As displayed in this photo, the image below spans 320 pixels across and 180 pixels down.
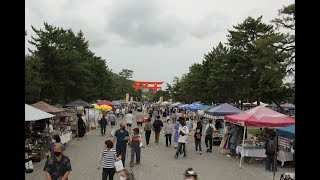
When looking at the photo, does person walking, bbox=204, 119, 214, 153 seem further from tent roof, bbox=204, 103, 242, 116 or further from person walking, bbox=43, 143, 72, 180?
person walking, bbox=43, 143, 72, 180

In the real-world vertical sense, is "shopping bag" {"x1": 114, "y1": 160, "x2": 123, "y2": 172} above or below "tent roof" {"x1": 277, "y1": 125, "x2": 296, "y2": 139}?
below

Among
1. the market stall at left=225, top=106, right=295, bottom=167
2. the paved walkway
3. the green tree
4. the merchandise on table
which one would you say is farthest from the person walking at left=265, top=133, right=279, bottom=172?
the green tree

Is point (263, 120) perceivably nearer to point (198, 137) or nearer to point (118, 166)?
point (198, 137)

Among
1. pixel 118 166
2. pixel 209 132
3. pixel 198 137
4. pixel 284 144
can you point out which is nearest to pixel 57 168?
pixel 118 166

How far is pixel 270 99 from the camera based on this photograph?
3716cm

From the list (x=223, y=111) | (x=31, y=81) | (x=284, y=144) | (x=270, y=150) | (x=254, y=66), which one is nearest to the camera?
(x=270, y=150)

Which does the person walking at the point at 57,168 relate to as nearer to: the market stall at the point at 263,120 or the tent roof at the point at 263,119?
the market stall at the point at 263,120

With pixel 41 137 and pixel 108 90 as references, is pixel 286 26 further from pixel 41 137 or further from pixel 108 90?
pixel 108 90

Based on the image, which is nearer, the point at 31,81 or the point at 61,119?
the point at 61,119

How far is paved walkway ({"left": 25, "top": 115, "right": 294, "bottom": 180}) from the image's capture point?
13445mm

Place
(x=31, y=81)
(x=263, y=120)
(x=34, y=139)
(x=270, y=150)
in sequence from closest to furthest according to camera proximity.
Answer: (x=270, y=150), (x=263, y=120), (x=34, y=139), (x=31, y=81)

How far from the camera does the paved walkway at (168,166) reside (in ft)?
44.1

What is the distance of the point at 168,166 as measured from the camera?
50.7ft

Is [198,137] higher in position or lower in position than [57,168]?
lower
